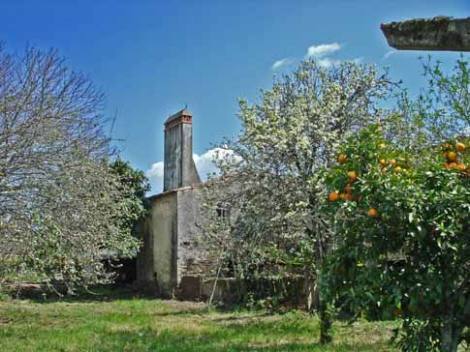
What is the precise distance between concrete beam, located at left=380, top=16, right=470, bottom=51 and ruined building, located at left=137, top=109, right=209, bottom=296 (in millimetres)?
16181

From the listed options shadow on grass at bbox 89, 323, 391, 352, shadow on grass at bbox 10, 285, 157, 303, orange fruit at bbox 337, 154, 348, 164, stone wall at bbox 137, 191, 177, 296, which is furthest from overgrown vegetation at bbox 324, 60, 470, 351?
stone wall at bbox 137, 191, 177, 296

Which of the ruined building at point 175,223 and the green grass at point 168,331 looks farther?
the ruined building at point 175,223

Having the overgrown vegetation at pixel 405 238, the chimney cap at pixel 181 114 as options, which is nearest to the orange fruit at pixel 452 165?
the overgrown vegetation at pixel 405 238

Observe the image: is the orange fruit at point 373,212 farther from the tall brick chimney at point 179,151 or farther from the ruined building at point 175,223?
the tall brick chimney at point 179,151

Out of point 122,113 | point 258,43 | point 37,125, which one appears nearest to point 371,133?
point 258,43

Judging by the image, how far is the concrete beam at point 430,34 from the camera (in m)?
3.40

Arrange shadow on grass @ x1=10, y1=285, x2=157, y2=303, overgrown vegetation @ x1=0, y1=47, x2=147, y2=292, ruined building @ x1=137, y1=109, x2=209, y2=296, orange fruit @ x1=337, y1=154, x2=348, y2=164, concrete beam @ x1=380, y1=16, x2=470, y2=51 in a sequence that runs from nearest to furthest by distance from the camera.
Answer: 1. concrete beam @ x1=380, y1=16, x2=470, y2=51
2. orange fruit @ x1=337, y1=154, x2=348, y2=164
3. overgrown vegetation @ x1=0, y1=47, x2=147, y2=292
4. shadow on grass @ x1=10, y1=285, x2=157, y2=303
5. ruined building @ x1=137, y1=109, x2=209, y2=296

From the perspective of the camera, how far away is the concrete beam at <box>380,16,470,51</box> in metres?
3.40

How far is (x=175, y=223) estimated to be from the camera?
814 inches

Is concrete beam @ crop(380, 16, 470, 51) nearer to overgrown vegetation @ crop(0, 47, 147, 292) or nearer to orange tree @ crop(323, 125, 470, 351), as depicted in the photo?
orange tree @ crop(323, 125, 470, 351)

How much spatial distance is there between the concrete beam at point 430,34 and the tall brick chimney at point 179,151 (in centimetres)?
1740

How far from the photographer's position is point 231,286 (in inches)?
677

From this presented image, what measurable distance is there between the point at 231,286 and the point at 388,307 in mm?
12692

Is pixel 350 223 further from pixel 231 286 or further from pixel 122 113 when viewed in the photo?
pixel 231 286
